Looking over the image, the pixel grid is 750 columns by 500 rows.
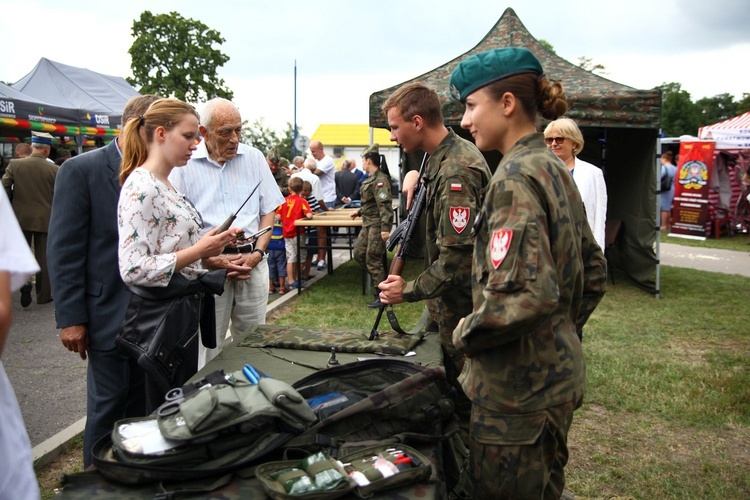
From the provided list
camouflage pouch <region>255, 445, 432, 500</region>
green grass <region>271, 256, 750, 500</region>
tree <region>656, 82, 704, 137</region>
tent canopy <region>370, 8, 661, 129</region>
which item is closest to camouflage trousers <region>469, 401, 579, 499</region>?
camouflage pouch <region>255, 445, 432, 500</region>

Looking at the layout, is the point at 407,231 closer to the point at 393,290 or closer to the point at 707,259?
the point at 393,290

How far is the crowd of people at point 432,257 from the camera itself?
1.80 meters

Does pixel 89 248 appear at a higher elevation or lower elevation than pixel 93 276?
higher

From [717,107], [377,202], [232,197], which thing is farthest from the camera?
[717,107]

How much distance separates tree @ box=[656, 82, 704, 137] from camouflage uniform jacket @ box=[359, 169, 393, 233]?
49786mm

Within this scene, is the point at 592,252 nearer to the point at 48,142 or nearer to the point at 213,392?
the point at 213,392

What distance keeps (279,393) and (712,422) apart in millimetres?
3540

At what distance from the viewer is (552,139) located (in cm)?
419

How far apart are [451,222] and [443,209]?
86 mm

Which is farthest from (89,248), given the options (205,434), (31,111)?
(31,111)

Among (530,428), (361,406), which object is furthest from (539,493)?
(361,406)

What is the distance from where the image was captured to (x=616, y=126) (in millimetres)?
7500

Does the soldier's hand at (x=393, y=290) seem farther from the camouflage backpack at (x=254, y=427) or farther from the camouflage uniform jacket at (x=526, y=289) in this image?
the camouflage uniform jacket at (x=526, y=289)

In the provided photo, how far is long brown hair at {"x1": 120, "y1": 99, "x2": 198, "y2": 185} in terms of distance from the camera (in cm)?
261
